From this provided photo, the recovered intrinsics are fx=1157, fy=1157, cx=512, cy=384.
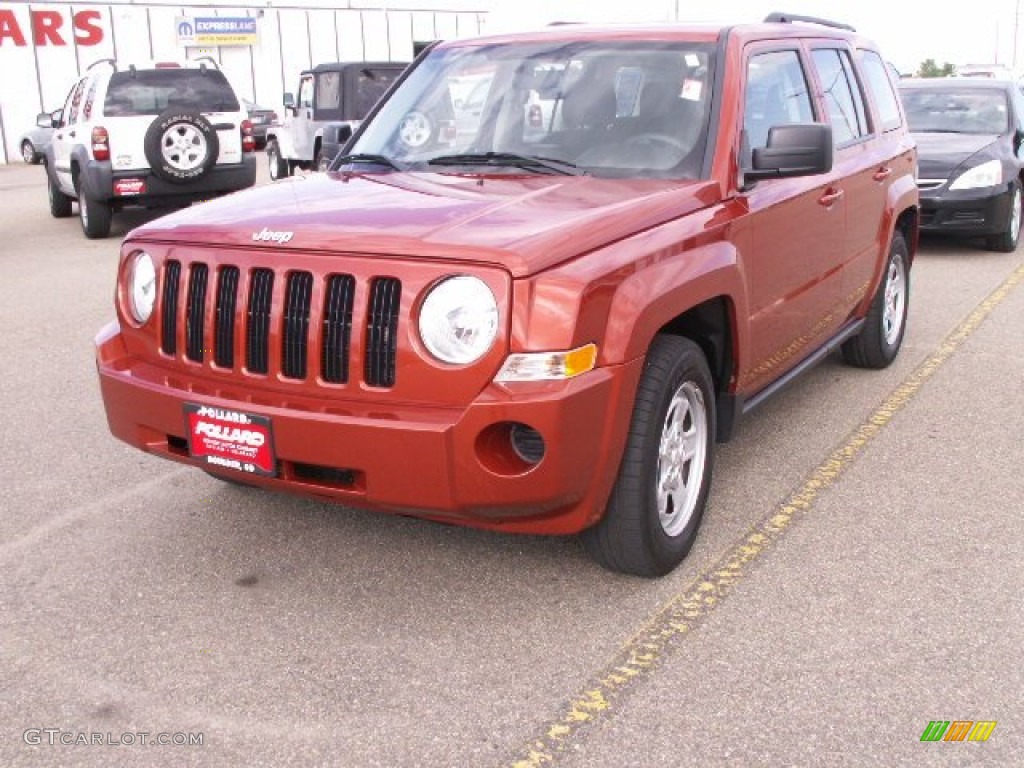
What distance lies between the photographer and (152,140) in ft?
39.5

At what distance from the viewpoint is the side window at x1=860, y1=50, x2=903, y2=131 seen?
614cm

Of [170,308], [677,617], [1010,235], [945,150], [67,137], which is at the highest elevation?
[67,137]

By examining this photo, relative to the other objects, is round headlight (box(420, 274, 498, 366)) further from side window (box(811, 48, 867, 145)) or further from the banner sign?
the banner sign

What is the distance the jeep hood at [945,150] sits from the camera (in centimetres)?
1038

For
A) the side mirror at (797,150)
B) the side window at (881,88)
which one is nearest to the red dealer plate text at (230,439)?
the side mirror at (797,150)

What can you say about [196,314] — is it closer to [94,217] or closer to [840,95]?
[840,95]

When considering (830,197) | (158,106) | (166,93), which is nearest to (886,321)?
(830,197)

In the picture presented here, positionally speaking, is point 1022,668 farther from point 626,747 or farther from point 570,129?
point 570,129

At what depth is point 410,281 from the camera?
3.26 metres

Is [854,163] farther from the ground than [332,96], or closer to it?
closer to it

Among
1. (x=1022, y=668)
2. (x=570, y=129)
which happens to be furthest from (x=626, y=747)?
(x=570, y=129)

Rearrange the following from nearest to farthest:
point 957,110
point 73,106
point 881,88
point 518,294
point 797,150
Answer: point 518,294
point 797,150
point 881,88
point 957,110
point 73,106

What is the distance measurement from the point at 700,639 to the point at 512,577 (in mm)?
725

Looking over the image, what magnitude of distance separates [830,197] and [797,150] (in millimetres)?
1003
